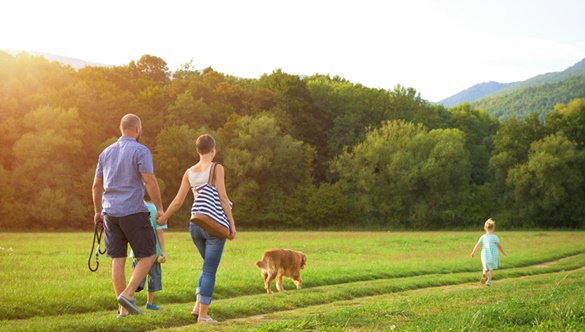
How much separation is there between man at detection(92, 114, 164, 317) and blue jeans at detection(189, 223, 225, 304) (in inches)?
26.5

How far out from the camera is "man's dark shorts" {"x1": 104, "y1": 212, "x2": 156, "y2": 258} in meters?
10.5

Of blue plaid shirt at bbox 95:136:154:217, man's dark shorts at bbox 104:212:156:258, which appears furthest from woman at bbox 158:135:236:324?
blue plaid shirt at bbox 95:136:154:217

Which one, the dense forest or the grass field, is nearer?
the grass field

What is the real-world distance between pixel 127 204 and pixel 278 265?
25.3 feet

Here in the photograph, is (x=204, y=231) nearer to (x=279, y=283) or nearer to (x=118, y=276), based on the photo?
(x=118, y=276)

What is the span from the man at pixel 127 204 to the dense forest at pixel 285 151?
172ft

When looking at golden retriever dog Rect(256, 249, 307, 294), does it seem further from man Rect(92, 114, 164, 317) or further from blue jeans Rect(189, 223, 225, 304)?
man Rect(92, 114, 164, 317)

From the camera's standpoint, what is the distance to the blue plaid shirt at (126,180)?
10.5m

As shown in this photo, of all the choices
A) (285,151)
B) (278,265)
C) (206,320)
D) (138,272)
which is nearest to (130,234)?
(138,272)

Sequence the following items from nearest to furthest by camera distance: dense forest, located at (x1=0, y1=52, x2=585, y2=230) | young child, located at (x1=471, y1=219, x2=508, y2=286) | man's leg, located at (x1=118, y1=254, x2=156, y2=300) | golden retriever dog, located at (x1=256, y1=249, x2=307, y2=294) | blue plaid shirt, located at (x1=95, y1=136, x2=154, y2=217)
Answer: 1. blue plaid shirt, located at (x1=95, y1=136, x2=154, y2=217)
2. man's leg, located at (x1=118, y1=254, x2=156, y2=300)
3. golden retriever dog, located at (x1=256, y1=249, x2=307, y2=294)
4. young child, located at (x1=471, y1=219, x2=508, y2=286)
5. dense forest, located at (x1=0, y1=52, x2=585, y2=230)

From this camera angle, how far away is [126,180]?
417 inches

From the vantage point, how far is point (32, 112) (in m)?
60.8

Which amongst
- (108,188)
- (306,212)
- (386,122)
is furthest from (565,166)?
(108,188)

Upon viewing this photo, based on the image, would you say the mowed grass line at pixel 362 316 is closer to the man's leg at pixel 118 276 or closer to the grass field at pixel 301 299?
the grass field at pixel 301 299
